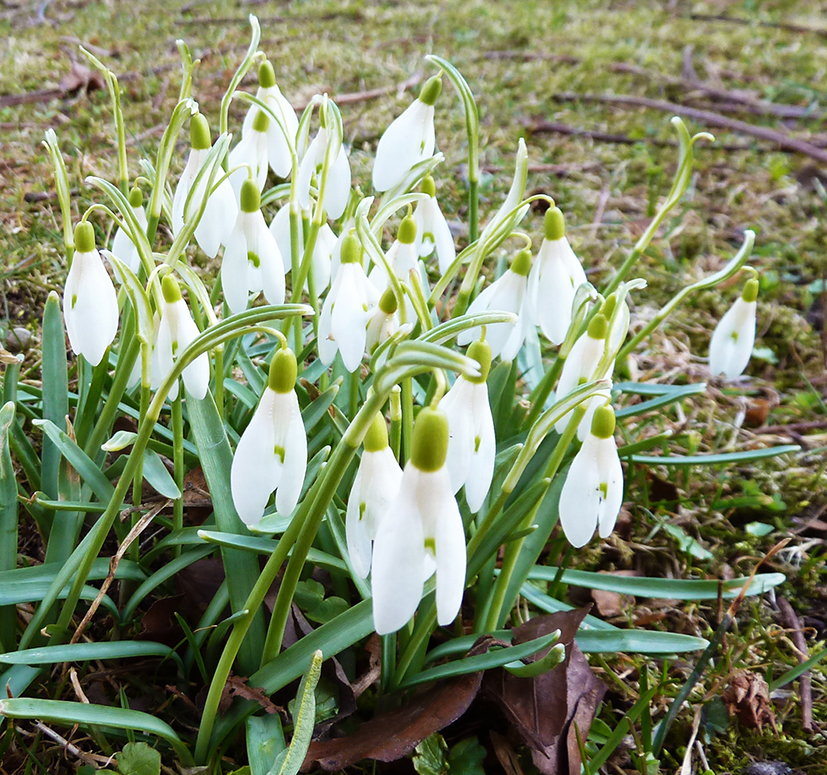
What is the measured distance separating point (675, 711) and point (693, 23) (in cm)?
421

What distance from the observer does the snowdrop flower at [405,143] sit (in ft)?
3.84

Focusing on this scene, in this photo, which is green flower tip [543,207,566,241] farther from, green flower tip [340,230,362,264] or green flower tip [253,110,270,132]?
green flower tip [253,110,270,132]

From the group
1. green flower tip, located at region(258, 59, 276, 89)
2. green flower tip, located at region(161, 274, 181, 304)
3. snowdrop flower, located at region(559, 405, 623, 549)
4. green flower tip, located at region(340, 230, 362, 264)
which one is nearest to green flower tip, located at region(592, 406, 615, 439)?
snowdrop flower, located at region(559, 405, 623, 549)

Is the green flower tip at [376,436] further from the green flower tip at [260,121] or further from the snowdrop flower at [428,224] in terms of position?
the green flower tip at [260,121]

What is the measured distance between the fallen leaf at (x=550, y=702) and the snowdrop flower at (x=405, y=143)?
2.21 ft

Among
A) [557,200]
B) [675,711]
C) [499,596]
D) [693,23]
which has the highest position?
[693,23]

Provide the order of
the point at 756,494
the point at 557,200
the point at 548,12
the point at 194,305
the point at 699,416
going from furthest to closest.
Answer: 1. the point at 548,12
2. the point at 557,200
3. the point at 699,416
4. the point at 756,494
5. the point at 194,305

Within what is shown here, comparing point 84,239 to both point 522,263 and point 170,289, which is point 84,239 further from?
point 522,263

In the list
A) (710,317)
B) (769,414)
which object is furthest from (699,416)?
(710,317)

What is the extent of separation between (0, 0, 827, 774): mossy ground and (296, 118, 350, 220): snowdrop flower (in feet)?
2.52

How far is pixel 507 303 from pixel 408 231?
0.56 feet

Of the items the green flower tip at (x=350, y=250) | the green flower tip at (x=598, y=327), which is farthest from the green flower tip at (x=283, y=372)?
the green flower tip at (x=598, y=327)

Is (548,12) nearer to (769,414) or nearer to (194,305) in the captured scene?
(769,414)

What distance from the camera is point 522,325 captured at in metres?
1.14
